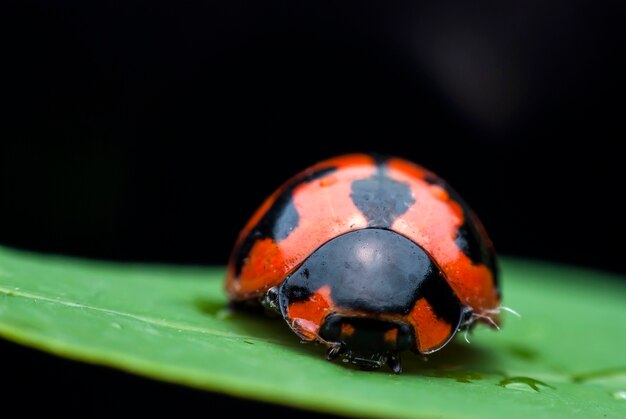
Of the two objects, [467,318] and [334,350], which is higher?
[467,318]

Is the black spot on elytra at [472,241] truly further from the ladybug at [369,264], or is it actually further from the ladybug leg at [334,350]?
the ladybug leg at [334,350]

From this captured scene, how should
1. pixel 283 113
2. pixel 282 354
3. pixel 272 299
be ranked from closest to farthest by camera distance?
pixel 282 354, pixel 272 299, pixel 283 113

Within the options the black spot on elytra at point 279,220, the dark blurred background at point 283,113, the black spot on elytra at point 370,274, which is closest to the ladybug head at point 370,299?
the black spot on elytra at point 370,274

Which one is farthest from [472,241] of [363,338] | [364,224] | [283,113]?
[283,113]

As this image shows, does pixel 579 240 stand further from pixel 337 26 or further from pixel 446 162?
pixel 337 26

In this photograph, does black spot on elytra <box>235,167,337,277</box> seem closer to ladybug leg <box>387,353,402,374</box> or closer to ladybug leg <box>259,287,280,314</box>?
ladybug leg <box>259,287,280,314</box>

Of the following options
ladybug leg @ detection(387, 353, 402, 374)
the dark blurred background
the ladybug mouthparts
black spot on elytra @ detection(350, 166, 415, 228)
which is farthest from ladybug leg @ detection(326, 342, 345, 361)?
the dark blurred background

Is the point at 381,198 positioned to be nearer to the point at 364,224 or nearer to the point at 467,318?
the point at 364,224

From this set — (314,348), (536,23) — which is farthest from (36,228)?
(536,23)
